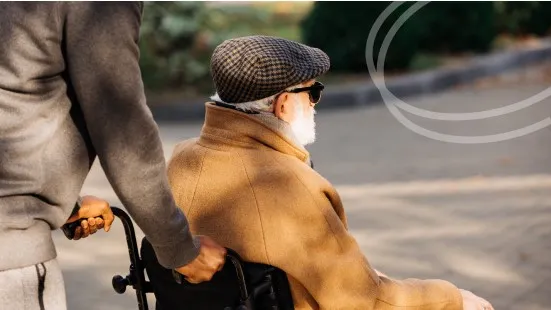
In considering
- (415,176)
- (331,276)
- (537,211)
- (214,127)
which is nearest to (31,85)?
(214,127)

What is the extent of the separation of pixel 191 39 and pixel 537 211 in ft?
22.3

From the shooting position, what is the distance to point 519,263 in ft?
19.7

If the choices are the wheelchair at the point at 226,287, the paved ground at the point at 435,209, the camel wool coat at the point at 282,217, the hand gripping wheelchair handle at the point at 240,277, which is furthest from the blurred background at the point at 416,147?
the hand gripping wheelchair handle at the point at 240,277

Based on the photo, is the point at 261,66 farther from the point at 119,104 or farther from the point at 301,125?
the point at 119,104

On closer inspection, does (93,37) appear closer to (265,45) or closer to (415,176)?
(265,45)

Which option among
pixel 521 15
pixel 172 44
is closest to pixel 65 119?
pixel 172 44

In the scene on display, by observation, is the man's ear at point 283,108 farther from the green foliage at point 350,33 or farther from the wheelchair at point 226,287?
the green foliage at point 350,33

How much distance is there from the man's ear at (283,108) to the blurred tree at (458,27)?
12.6m

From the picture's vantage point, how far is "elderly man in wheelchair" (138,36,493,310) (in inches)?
112

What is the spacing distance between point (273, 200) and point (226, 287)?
0.26 m

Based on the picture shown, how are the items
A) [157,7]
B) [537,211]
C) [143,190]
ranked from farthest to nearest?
1. [157,7]
2. [537,211]
3. [143,190]

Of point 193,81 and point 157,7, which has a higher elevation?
point 157,7

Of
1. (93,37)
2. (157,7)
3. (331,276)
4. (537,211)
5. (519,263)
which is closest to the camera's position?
(93,37)

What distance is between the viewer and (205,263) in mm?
2662
